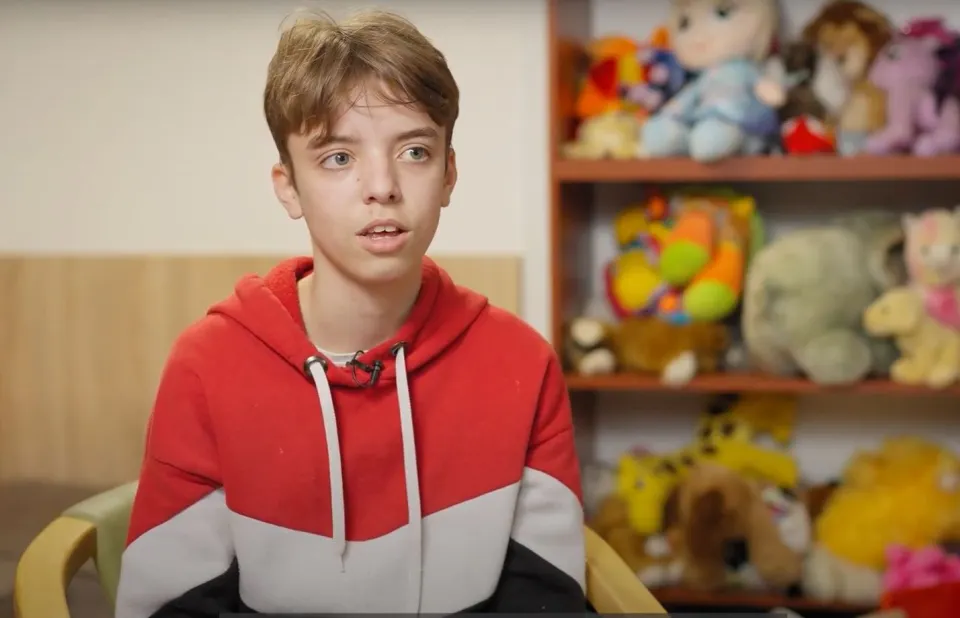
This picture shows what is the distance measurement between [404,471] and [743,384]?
826 mm

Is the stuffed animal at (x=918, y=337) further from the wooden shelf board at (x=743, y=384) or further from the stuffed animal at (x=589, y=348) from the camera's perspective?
the stuffed animal at (x=589, y=348)

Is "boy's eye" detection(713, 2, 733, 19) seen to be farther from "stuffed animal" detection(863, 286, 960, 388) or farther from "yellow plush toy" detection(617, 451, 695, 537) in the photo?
"yellow plush toy" detection(617, 451, 695, 537)

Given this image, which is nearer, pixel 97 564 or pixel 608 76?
pixel 97 564

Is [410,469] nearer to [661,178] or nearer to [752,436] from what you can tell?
[661,178]

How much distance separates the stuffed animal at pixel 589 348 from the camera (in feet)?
5.22

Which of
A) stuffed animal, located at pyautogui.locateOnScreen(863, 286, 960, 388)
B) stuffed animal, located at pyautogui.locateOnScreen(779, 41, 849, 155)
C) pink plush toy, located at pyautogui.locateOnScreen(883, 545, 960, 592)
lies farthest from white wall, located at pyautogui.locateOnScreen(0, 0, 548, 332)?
pink plush toy, located at pyautogui.locateOnScreen(883, 545, 960, 592)

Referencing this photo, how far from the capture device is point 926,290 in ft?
5.08

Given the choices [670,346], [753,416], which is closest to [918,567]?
[753,416]

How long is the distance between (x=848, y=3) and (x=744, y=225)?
0.38 metres

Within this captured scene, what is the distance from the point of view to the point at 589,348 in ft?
5.27

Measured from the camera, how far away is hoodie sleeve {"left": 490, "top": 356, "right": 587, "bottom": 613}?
91 centimetres

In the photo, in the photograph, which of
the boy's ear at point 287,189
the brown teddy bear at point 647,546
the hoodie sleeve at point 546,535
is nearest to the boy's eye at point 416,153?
the boy's ear at point 287,189

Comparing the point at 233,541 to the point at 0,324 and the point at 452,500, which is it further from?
the point at 0,324

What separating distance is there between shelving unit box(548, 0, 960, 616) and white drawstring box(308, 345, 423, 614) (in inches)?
28.2
